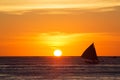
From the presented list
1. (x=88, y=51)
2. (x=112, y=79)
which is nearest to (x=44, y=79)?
(x=112, y=79)

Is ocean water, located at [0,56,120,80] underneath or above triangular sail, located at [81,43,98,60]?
underneath

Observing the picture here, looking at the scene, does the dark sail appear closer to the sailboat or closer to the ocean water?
the sailboat

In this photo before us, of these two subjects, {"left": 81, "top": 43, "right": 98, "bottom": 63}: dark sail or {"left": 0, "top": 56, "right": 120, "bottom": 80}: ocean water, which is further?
{"left": 81, "top": 43, "right": 98, "bottom": 63}: dark sail

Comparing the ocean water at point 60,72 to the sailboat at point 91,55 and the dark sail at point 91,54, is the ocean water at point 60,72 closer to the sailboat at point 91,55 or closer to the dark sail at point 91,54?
the sailboat at point 91,55

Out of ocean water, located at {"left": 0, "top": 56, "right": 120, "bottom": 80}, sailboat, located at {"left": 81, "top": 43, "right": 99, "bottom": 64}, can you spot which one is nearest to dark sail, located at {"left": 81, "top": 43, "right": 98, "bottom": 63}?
sailboat, located at {"left": 81, "top": 43, "right": 99, "bottom": 64}

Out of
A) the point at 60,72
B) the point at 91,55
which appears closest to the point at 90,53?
the point at 91,55

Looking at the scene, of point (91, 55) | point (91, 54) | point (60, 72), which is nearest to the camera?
point (60, 72)

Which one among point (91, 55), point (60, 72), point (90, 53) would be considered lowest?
point (60, 72)

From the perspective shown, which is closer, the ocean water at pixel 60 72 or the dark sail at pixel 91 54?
the ocean water at pixel 60 72

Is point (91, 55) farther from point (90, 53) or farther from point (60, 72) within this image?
point (60, 72)

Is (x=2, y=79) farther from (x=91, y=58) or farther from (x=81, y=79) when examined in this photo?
(x=91, y=58)

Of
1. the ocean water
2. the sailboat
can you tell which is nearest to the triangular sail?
the sailboat

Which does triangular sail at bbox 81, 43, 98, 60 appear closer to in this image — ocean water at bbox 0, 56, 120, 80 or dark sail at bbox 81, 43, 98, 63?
dark sail at bbox 81, 43, 98, 63

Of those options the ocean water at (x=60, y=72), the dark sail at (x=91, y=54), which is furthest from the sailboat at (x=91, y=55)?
the ocean water at (x=60, y=72)
